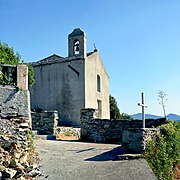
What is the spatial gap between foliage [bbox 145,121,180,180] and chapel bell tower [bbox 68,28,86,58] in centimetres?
1133

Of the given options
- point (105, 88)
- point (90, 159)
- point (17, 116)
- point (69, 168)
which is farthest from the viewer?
point (105, 88)

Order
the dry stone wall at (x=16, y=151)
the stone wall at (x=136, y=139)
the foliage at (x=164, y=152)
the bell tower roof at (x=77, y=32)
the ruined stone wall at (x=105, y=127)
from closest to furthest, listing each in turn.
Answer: the dry stone wall at (x=16, y=151)
the foliage at (x=164, y=152)
the stone wall at (x=136, y=139)
the ruined stone wall at (x=105, y=127)
the bell tower roof at (x=77, y=32)

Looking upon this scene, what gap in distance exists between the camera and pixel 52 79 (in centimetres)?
1967

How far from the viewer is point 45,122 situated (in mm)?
13289

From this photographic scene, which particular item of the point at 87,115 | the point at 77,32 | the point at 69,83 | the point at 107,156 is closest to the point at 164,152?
the point at 107,156

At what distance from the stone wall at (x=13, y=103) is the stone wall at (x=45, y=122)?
6.40 meters

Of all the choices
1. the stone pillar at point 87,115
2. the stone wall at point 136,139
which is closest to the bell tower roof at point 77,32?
the stone pillar at point 87,115

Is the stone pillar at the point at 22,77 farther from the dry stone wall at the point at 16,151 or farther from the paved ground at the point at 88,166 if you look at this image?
the paved ground at the point at 88,166

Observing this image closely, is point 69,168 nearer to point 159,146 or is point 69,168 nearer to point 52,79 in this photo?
point 159,146

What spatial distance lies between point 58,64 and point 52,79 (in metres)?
1.12

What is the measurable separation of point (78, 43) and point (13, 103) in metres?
13.4

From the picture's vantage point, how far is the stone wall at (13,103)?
21.4ft

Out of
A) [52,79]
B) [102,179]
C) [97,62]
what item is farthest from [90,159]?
[97,62]

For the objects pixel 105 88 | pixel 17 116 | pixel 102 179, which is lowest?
pixel 102 179
